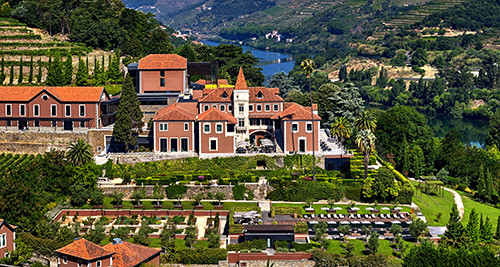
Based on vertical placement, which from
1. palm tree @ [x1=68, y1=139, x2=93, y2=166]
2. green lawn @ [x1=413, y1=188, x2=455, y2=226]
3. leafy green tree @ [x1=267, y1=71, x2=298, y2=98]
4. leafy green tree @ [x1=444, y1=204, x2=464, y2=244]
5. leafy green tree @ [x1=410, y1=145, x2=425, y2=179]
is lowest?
leafy green tree @ [x1=444, y1=204, x2=464, y2=244]

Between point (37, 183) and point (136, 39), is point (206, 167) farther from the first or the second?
point (136, 39)

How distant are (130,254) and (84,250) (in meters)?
3.56

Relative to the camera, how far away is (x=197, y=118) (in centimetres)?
8538

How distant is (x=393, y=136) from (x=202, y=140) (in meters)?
28.0

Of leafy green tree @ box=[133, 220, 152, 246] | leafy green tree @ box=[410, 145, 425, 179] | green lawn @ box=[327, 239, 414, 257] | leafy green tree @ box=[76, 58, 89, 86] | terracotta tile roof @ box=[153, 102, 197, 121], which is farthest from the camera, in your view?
leafy green tree @ box=[76, 58, 89, 86]

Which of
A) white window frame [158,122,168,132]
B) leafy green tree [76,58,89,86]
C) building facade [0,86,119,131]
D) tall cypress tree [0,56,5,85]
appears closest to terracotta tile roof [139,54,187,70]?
leafy green tree [76,58,89,86]

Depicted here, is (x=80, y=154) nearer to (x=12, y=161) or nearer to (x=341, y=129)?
(x=12, y=161)

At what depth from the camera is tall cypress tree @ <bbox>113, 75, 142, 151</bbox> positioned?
277ft

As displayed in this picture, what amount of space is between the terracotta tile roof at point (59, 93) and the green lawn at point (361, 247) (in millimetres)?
35675

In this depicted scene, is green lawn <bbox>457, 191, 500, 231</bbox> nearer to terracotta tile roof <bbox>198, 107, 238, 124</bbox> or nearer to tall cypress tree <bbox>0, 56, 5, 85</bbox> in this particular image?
terracotta tile roof <bbox>198, 107, 238, 124</bbox>

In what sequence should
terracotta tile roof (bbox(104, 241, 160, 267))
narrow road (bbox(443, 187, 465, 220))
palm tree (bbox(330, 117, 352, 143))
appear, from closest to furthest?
terracotta tile roof (bbox(104, 241, 160, 267))
narrow road (bbox(443, 187, 465, 220))
palm tree (bbox(330, 117, 352, 143))

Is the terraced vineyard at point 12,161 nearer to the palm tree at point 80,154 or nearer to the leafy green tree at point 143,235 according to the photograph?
the palm tree at point 80,154

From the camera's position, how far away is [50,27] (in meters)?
120

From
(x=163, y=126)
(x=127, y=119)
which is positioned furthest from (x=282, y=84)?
(x=127, y=119)
